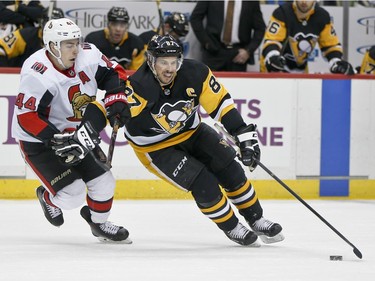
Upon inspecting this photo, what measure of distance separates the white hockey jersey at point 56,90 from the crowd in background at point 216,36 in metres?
2.36

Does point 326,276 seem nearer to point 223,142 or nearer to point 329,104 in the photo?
point 223,142

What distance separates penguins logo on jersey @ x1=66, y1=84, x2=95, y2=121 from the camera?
16.7 feet

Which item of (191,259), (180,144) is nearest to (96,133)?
(180,144)

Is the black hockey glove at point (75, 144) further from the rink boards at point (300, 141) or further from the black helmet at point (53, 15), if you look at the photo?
the black helmet at point (53, 15)

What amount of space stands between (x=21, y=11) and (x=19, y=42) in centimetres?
29

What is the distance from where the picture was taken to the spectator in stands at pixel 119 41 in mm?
7523

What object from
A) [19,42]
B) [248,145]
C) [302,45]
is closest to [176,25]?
[302,45]

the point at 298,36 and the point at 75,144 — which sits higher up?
the point at 75,144

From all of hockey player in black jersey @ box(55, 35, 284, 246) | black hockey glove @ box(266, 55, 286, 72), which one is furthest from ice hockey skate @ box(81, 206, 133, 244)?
black hockey glove @ box(266, 55, 286, 72)

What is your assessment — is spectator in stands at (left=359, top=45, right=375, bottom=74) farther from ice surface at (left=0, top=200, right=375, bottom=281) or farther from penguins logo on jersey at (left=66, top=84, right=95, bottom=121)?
penguins logo on jersey at (left=66, top=84, right=95, bottom=121)

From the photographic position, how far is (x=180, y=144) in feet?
16.9

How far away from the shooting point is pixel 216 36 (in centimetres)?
786

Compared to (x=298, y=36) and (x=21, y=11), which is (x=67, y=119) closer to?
(x=21, y=11)

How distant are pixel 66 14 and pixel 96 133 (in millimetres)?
3062
